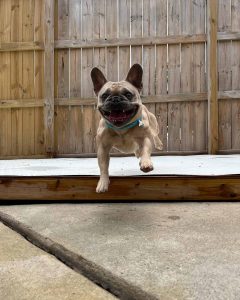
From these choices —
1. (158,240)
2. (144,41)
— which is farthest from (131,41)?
(158,240)

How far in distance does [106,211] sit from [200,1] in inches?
184

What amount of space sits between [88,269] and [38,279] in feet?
0.67

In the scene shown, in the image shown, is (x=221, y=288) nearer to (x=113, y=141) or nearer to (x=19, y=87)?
(x=113, y=141)

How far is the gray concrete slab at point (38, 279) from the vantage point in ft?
4.25

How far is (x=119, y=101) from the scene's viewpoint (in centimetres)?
208

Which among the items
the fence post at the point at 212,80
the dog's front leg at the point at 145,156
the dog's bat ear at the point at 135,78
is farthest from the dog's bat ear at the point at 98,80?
the fence post at the point at 212,80

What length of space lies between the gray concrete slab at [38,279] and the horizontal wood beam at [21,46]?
4.84 m

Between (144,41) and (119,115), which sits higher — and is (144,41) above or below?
above

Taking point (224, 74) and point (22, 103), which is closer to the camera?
point (224, 74)

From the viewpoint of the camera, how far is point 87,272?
150 centimetres

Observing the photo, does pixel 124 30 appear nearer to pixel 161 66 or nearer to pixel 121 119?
pixel 161 66

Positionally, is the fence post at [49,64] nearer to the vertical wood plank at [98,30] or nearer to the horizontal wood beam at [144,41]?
the horizontal wood beam at [144,41]

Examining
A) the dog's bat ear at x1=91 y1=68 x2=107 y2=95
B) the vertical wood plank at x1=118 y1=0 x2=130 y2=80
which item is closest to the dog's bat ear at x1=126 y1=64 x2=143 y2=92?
the dog's bat ear at x1=91 y1=68 x2=107 y2=95

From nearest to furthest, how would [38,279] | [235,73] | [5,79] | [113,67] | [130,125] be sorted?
1. [38,279]
2. [130,125]
3. [235,73]
4. [113,67]
5. [5,79]
